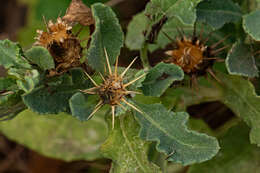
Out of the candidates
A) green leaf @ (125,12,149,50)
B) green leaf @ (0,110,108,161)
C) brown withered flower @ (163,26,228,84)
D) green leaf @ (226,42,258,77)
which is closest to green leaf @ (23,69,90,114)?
brown withered flower @ (163,26,228,84)

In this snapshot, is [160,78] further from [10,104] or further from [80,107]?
[10,104]

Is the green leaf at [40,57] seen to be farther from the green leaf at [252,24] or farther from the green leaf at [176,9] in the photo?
the green leaf at [252,24]

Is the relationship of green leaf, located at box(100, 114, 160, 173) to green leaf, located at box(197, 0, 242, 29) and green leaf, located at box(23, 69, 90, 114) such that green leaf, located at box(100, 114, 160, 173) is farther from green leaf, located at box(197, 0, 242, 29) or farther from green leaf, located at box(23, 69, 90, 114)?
green leaf, located at box(197, 0, 242, 29)

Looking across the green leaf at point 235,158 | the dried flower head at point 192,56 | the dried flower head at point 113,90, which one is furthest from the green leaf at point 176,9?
the green leaf at point 235,158

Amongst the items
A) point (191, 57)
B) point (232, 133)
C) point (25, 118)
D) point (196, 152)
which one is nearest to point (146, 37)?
point (191, 57)

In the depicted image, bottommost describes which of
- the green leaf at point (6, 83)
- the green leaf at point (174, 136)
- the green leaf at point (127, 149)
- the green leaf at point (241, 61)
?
the green leaf at point (127, 149)

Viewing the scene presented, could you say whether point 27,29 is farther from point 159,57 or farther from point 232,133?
point 232,133

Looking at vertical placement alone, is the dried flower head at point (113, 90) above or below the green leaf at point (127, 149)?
above

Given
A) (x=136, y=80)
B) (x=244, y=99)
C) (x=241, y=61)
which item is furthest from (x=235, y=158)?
(x=136, y=80)
